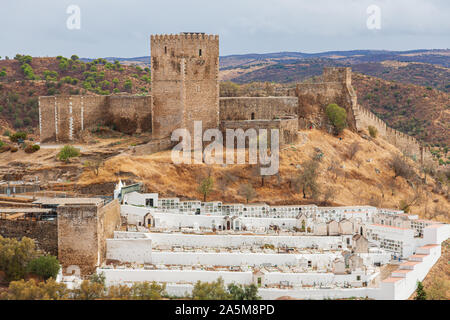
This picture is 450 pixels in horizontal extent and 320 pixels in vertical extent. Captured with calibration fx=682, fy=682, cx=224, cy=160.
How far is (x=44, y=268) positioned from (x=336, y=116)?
1729 cm

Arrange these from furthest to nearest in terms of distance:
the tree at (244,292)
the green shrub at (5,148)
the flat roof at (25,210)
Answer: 1. the green shrub at (5,148)
2. the flat roof at (25,210)
3. the tree at (244,292)

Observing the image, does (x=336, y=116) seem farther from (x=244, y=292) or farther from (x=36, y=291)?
(x=36, y=291)

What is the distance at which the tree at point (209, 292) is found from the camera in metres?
16.2

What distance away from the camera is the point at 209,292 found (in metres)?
16.4

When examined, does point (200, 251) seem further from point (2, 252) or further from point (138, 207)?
point (2, 252)

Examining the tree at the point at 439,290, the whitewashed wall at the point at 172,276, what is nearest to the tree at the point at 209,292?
the whitewashed wall at the point at 172,276

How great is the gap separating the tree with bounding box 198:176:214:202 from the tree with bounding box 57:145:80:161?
4679 millimetres

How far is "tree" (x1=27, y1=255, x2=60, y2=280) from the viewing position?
17.5 m

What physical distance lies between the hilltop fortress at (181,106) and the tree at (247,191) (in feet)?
10.2

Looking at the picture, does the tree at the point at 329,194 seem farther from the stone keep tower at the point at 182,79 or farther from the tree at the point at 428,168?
the tree at the point at 428,168

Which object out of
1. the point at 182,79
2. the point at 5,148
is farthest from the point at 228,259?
→ the point at 5,148

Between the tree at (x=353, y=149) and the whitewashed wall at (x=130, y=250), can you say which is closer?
the whitewashed wall at (x=130, y=250)

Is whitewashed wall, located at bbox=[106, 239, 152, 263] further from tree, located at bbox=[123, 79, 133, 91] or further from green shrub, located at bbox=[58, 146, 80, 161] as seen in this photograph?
tree, located at bbox=[123, 79, 133, 91]

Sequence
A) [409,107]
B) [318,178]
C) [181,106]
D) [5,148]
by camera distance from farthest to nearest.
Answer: [409,107]
[5,148]
[318,178]
[181,106]
